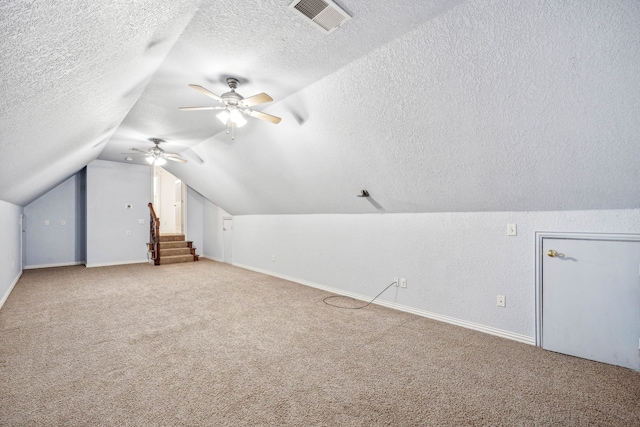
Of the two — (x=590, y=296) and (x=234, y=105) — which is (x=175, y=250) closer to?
(x=234, y=105)

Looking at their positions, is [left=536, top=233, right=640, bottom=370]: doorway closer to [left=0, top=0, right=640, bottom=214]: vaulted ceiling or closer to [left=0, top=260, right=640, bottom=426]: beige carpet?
[left=0, top=260, right=640, bottom=426]: beige carpet

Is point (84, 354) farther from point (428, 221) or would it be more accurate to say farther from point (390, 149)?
point (428, 221)

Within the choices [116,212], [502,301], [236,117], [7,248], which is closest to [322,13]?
[236,117]

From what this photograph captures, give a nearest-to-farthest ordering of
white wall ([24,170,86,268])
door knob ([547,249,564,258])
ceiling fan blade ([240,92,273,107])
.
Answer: ceiling fan blade ([240,92,273,107]) → door knob ([547,249,564,258]) → white wall ([24,170,86,268])

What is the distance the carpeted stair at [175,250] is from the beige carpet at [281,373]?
13.1 ft

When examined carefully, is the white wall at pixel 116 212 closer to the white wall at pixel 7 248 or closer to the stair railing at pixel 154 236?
the stair railing at pixel 154 236

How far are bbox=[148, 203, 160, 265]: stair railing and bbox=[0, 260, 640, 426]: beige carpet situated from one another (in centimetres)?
370

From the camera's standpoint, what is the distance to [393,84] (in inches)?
104

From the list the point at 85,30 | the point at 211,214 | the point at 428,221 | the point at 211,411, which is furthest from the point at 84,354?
the point at 211,214

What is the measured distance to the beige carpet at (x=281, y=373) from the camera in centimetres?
195

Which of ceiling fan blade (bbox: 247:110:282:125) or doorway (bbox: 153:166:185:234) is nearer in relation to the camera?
ceiling fan blade (bbox: 247:110:282:125)

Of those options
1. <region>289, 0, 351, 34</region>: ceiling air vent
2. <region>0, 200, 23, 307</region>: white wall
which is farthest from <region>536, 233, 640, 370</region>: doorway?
<region>0, 200, 23, 307</region>: white wall

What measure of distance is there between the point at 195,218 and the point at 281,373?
7854 mm

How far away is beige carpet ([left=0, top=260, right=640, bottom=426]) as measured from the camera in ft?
6.40
